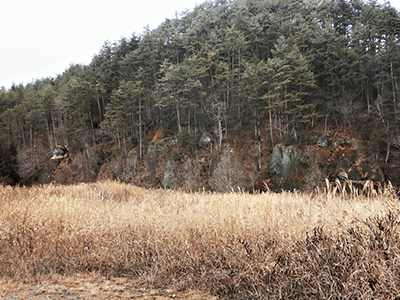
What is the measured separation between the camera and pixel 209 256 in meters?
3.03

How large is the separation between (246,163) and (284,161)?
4790 mm

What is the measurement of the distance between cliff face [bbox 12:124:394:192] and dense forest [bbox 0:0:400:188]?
387mm

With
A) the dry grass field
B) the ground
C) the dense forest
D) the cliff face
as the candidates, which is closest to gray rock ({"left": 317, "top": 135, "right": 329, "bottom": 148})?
the cliff face

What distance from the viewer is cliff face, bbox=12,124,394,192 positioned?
26.4m

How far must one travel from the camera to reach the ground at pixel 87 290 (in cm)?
259

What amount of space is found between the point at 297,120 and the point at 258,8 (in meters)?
35.9

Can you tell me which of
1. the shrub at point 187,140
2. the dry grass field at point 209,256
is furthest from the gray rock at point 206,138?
the dry grass field at point 209,256

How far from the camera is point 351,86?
3459 centimetres

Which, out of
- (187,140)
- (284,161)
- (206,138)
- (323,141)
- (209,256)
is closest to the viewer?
(209,256)

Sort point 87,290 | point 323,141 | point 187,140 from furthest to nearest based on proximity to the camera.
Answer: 1. point 187,140
2. point 323,141
3. point 87,290

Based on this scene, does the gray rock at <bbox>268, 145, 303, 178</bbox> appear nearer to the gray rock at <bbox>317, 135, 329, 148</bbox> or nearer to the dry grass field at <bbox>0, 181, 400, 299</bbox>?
the gray rock at <bbox>317, 135, 329, 148</bbox>

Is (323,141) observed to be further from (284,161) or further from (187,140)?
(187,140)

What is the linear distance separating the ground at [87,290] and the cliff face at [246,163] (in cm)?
2110

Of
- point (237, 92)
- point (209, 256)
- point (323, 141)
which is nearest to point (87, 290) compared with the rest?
point (209, 256)
